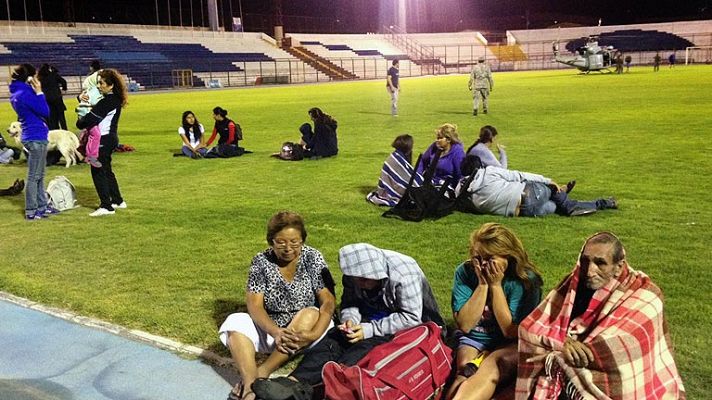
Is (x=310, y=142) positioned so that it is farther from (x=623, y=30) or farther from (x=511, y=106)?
(x=623, y=30)

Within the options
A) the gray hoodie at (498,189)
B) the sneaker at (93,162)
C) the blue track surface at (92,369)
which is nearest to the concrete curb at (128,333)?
the blue track surface at (92,369)

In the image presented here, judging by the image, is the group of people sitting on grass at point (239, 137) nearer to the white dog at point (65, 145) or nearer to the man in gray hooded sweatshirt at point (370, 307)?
the white dog at point (65, 145)

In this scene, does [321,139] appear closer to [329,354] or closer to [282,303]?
[282,303]

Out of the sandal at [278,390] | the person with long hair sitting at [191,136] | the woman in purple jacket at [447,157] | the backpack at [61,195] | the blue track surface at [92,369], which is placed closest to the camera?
the sandal at [278,390]

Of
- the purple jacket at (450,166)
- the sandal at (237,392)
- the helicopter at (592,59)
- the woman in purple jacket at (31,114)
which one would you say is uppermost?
the helicopter at (592,59)

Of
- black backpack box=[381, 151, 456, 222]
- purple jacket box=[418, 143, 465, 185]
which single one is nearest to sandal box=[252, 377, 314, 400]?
black backpack box=[381, 151, 456, 222]

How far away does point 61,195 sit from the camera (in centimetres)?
923

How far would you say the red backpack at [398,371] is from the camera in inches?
135

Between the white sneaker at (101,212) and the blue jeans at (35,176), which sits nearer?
the blue jeans at (35,176)

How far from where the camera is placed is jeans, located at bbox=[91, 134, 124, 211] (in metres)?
8.26

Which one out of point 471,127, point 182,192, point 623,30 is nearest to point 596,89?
point 471,127

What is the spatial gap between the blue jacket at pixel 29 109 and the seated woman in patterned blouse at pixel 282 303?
5.23m

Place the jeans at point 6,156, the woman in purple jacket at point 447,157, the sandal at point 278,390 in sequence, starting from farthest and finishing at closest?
the jeans at point 6,156
the woman in purple jacket at point 447,157
the sandal at point 278,390

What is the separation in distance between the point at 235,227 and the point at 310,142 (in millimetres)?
5631
